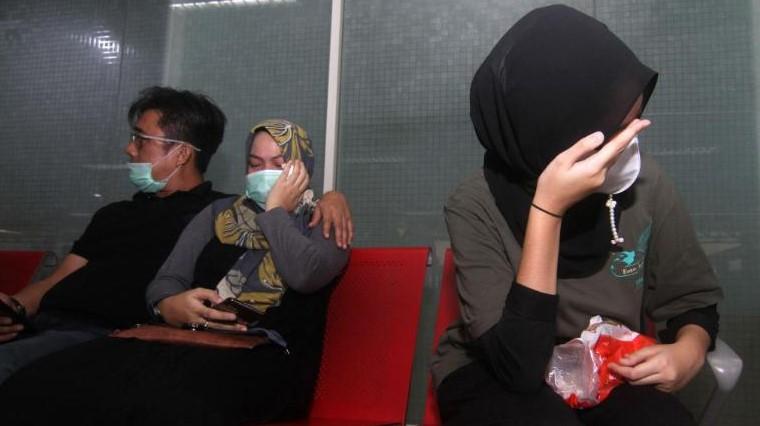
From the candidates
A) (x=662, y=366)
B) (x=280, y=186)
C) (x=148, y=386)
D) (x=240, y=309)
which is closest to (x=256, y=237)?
(x=280, y=186)

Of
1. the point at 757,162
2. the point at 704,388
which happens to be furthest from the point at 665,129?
the point at 704,388

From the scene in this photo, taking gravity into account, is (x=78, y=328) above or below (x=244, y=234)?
below

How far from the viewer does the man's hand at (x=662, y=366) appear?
1110 millimetres

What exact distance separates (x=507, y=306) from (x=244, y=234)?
37.7 inches

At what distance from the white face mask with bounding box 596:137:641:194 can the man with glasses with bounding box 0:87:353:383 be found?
2.57 feet

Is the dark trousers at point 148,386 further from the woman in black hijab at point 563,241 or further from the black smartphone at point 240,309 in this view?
the woman in black hijab at point 563,241

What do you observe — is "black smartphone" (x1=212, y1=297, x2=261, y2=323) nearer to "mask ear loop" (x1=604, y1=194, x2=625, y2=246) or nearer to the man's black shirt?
the man's black shirt

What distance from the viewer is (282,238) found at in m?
1.64

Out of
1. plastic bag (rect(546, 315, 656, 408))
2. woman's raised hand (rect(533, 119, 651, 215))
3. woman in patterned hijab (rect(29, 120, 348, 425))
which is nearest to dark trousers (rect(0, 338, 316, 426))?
→ woman in patterned hijab (rect(29, 120, 348, 425))

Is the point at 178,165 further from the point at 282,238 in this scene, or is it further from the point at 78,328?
the point at 282,238

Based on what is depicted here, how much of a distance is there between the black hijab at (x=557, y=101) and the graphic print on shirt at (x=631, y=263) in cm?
4

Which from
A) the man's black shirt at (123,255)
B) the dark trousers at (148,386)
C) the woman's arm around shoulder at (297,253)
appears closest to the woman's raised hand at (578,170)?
the woman's arm around shoulder at (297,253)

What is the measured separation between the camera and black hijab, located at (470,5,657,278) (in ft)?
3.76

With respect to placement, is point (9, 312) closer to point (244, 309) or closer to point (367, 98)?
point (244, 309)
